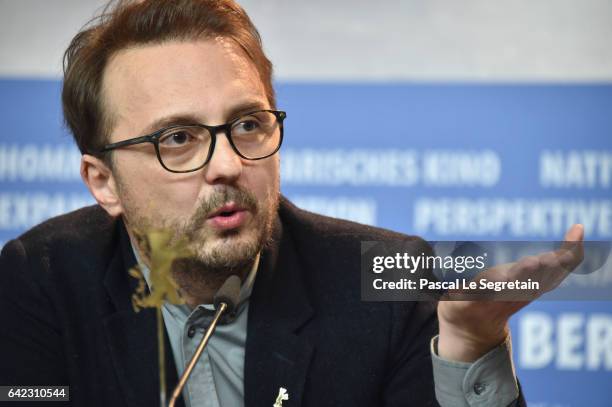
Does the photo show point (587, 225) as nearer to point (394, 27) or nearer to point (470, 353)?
point (394, 27)

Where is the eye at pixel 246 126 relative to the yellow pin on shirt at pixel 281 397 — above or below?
above

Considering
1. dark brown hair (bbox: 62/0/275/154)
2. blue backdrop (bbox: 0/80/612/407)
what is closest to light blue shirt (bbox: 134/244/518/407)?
dark brown hair (bbox: 62/0/275/154)

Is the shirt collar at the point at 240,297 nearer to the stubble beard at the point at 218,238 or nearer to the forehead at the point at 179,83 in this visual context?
the stubble beard at the point at 218,238

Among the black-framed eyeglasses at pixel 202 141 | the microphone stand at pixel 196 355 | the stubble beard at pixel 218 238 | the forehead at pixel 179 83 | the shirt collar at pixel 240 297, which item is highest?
the forehead at pixel 179 83

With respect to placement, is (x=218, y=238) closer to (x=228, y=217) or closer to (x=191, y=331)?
(x=228, y=217)

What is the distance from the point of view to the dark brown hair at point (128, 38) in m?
→ 2.04

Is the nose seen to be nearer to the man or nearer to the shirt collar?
the man

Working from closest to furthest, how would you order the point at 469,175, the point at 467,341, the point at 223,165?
the point at 467,341 < the point at 223,165 < the point at 469,175

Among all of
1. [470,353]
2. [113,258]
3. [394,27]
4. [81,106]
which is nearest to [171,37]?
[81,106]

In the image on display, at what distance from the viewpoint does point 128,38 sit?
2082mm

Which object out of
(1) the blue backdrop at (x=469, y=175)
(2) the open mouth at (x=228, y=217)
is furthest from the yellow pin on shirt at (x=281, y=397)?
(1) the blue backdrop at (x=469, y=175)

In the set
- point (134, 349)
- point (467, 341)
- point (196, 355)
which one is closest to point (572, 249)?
point (467, 341)

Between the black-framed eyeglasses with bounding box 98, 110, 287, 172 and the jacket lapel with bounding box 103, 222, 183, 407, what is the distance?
1.27ft

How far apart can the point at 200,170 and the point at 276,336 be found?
1.45ft
